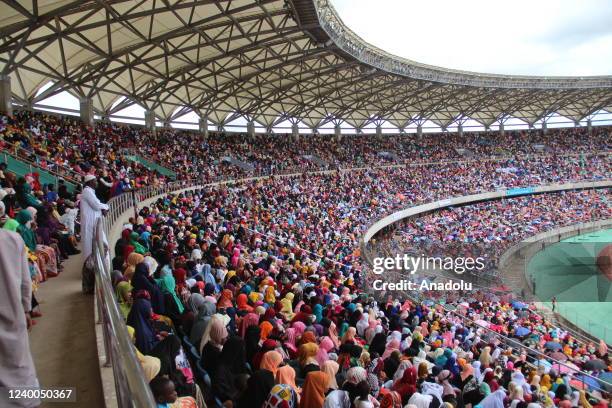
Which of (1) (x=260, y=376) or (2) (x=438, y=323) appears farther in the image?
(2) (x=438, y=323)

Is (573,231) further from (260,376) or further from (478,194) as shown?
(260,376)

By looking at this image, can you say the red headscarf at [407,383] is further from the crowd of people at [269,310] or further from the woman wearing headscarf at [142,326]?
the woman wearing headscarf at [142,326]

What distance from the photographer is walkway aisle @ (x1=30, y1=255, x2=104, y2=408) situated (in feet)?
14.1

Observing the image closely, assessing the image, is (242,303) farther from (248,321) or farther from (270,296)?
(270,296)

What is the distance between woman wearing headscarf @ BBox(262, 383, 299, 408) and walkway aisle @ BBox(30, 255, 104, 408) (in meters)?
1.86

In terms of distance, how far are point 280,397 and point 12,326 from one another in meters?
3.39

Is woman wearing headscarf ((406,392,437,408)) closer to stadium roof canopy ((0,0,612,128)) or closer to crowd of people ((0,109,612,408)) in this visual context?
crowd of people ((0,109,612,408))

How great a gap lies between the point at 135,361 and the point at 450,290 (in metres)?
18.9

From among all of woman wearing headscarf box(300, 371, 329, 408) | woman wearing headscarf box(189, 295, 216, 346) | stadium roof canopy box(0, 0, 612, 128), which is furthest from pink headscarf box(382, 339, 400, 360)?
stadium roof canopy box(0, 0, 612, 128)

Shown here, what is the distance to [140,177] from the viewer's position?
22531 millimetres

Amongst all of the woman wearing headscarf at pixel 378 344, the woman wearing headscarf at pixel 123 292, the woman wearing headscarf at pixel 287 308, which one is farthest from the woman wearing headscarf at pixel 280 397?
the woman wearing headscarf at pixel 378 344

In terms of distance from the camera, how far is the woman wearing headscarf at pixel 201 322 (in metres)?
6.82

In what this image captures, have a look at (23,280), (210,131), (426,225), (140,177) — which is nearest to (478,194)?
(426,225)

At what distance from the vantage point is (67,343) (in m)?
5.19
